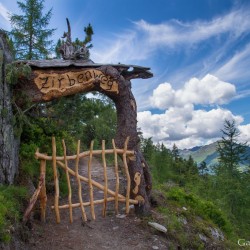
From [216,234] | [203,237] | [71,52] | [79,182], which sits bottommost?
[216,234]

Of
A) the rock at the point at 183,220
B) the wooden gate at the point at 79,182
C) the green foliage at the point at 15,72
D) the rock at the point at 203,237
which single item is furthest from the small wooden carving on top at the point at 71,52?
the rock at the point at 203,237

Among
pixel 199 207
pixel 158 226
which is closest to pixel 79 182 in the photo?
pixel 158 226

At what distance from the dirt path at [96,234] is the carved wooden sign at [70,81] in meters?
3.56

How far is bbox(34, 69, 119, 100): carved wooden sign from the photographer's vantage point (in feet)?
29.1

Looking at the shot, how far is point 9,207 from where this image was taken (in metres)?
6.63

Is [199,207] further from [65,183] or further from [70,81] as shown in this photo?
[70,81]

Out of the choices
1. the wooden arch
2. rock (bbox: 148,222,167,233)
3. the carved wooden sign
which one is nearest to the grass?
rock (bbox: 148,222,167,233)

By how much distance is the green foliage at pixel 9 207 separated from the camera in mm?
5582

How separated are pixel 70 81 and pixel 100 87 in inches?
35.6

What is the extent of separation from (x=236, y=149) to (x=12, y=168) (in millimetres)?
20793

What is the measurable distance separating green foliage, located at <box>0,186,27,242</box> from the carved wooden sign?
2779 mm

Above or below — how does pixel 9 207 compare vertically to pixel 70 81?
below

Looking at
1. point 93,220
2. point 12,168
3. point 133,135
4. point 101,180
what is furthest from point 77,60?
point 101,180

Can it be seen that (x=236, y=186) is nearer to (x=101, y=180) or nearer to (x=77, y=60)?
(x=101, y=180)
